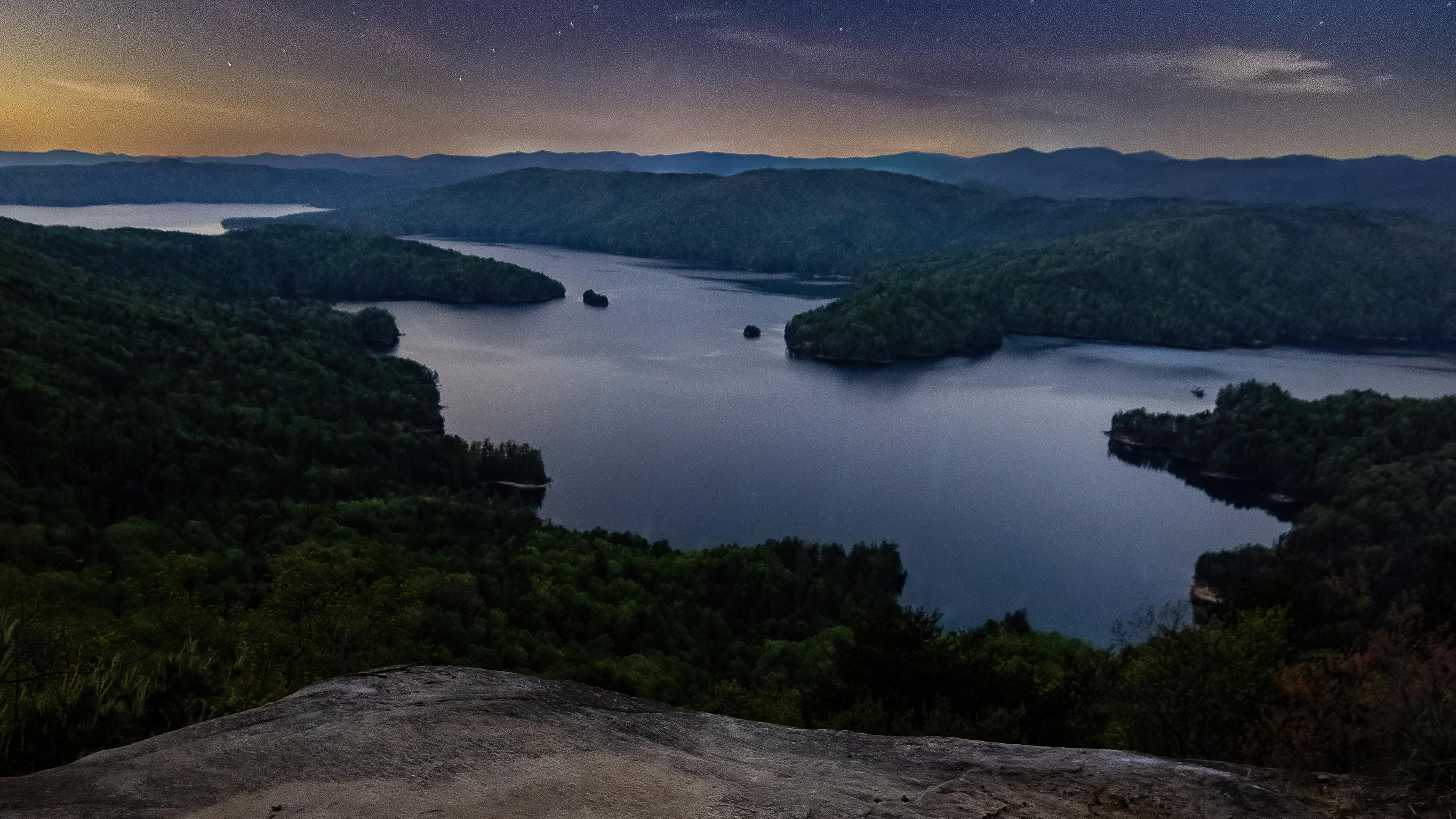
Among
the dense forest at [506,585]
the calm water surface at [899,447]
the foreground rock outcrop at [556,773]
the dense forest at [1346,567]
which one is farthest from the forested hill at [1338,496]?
the foreground rock outcrop at [556,773]

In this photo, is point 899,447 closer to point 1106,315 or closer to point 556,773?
point 556,773

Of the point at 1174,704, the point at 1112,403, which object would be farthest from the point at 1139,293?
the point at 1174,704

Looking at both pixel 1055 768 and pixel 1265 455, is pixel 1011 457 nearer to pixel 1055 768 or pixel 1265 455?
pixel 1265 455

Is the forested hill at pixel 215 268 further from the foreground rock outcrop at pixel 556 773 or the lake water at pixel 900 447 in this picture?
the foreground rock outcrop at pixel 556 773

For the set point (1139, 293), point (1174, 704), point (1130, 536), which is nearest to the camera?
point (1174, 704)

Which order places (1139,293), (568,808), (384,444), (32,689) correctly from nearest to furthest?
(568,808) < (32,689) < (384,444) < (1139,293)

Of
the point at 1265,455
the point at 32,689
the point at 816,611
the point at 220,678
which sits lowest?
the point at 816,611
